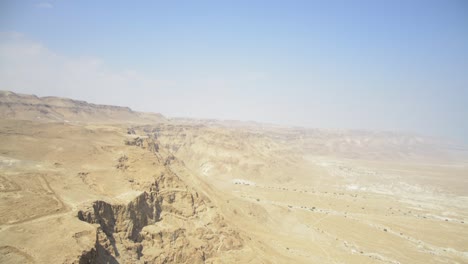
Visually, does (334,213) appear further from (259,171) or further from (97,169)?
(97,169)

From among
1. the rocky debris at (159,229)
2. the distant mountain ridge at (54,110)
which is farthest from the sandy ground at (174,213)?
the distant mountain ridge at (54,110)

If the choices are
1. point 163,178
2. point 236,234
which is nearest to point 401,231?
point 236,234

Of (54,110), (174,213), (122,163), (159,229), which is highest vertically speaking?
(54,110)

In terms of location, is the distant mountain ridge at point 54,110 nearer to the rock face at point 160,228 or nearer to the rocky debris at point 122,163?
the rocky debris at point 122,163

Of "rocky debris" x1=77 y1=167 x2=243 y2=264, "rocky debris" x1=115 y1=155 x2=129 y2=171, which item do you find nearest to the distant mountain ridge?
"rocky debris" x1=115 y1=155 x2=129 y2=171

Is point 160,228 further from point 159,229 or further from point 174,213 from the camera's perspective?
point 174,213

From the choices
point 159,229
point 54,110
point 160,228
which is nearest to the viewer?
point 159,229

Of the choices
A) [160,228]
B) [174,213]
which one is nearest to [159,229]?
[160,228]

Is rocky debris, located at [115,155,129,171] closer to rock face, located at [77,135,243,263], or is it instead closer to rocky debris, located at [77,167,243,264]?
rock face, located at [77,135,243,263]
